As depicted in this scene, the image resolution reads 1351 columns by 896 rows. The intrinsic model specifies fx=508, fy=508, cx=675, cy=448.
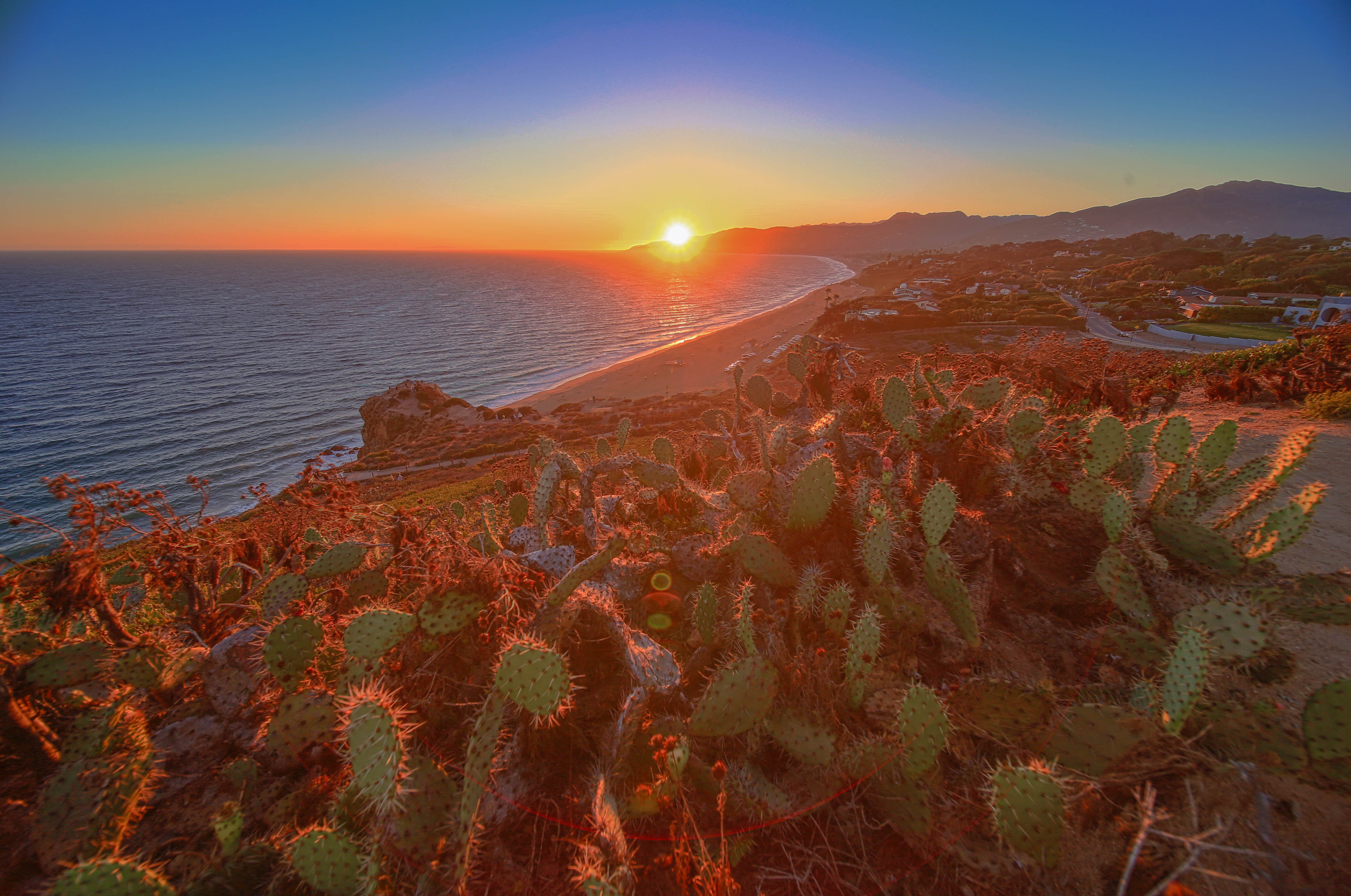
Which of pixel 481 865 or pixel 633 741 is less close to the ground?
pixel 633 741

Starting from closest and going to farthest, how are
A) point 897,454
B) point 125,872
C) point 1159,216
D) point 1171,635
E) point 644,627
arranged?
1. point 125,872
2. point 1171,635
3. point 644,627
4. point 897,454
5. point 1159,216

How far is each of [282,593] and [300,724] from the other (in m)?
1.28

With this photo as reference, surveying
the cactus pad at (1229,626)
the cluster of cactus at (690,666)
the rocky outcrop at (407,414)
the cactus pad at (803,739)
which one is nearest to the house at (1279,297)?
the cluster of cactus at (690,666)

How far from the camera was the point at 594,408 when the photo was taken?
34.6 meters

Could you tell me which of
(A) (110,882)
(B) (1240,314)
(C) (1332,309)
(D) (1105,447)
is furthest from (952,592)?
(B) (1240,314)

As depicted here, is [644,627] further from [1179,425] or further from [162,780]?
[1179,425]

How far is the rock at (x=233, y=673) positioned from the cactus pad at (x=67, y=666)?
1.47 feet

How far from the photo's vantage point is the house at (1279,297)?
31.2 meters

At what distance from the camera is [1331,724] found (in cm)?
228

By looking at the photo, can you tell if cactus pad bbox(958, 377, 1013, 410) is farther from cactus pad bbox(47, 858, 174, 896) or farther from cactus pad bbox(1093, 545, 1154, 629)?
cactus pad bbox(47, 858, 174, 896)

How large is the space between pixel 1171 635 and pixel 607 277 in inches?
6249

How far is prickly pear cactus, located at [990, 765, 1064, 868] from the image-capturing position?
6.62 feet

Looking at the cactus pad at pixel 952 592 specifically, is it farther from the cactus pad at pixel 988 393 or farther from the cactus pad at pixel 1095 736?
the cactus pad at pixel 988 393

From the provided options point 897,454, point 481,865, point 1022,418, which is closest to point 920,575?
point 897,454
